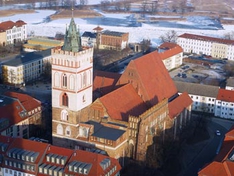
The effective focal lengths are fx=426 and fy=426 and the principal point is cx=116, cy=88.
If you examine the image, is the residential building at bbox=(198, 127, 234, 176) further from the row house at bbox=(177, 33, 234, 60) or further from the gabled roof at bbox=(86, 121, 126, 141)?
the row house at bbox=(177, 33, 234, 60)

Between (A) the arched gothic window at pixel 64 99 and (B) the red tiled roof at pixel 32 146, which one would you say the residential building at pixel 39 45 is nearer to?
(A) the arched gothic window at pixel 64 99

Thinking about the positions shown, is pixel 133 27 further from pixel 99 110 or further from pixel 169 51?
pixel 99 110

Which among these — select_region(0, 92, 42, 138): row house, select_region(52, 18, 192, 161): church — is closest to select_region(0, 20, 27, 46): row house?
select_region(0, 92, 42, 138): row house

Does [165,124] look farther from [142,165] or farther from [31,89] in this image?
[31,89]

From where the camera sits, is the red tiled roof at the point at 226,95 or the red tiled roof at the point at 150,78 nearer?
the red tiled roof at the point at 150,78

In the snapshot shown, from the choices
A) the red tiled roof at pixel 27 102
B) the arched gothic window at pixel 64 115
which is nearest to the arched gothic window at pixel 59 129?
the arched gothic window at pixel 64 115

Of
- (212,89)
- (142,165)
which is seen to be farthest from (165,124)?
(212,89)

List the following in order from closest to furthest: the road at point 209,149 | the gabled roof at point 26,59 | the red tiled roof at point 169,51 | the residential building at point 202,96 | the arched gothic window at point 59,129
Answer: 1. the arched gothic window at point 59,129
2. the road at point 209,149
3. the residential building at point 202,96
4. the gabled roof at point 26,59
5. the red tiled roof at point 169,51

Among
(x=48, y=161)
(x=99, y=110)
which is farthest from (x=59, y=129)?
(x=48, y=161)
